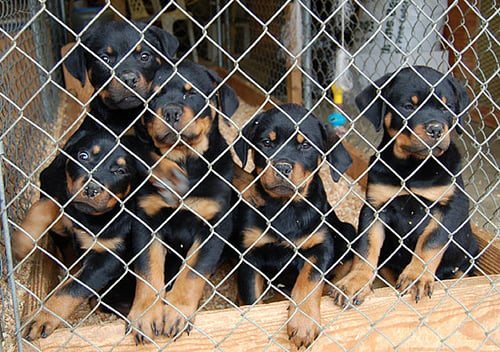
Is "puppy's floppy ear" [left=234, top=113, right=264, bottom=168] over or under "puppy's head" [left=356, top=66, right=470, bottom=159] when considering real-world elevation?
under

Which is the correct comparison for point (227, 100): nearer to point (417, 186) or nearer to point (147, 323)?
point (417, 186)

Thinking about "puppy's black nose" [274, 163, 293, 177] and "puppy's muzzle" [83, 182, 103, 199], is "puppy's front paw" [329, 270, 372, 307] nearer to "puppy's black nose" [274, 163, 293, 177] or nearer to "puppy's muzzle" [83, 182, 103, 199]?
"puppy's black nose" [274, 163, 293, 177]

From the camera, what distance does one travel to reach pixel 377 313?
2357mm

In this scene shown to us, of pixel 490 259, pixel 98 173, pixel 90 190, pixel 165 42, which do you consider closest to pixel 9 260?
pixel 90 190

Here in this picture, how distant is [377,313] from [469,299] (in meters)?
0.44

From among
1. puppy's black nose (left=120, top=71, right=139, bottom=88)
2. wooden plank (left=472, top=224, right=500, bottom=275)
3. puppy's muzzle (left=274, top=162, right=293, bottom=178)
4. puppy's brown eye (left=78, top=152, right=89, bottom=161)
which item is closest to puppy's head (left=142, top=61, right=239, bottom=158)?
puppy's black nose (left=120, top=71, right=139, bottom=88)

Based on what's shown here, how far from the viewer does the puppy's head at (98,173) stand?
237cm

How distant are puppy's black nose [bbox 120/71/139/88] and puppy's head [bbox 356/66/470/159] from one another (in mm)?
1115

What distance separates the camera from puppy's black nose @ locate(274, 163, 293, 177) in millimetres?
2453

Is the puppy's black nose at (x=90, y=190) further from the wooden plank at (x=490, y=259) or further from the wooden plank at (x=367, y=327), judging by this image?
the wooden plank at (x=490, y=259)

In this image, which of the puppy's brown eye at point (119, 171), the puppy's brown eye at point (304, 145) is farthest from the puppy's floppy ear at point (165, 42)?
the puppy's brown eye at point (304, 145)

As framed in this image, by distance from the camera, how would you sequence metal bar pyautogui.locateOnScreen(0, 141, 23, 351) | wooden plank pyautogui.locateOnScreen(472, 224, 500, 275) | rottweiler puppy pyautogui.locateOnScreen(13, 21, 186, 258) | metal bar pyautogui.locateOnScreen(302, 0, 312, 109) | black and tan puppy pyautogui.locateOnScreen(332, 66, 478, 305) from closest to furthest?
1. metal bar pyautogui.locateOnScreen(0, 141, 23, 351)
2. black and tan puppy pyautogui.locateOnScreen(332, 66, 478, 305)
3. rottweiler puppy pyautogui.locateOnScreen(13, 21, 186, 258)
4. wooden plank pyautogui.locateOnScreen(472, 224, 500, 275)
5. metal bar pyautogui.locateOnScreen(302, 0, 312, 109)

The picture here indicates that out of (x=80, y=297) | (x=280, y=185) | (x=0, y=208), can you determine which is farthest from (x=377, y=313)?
(x=0, y=208)

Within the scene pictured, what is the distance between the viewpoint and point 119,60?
278 cm
